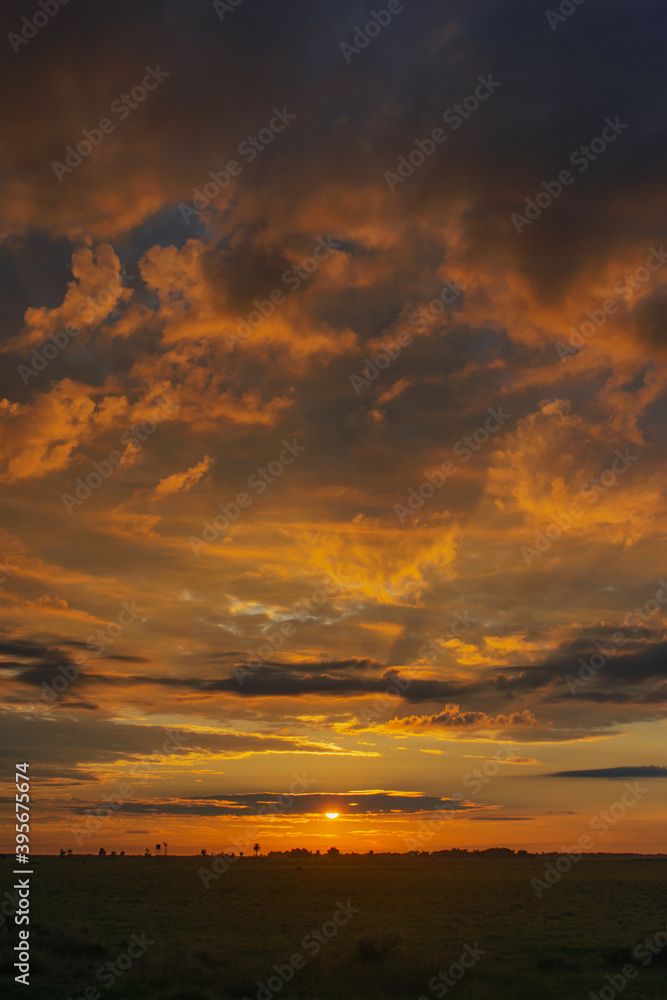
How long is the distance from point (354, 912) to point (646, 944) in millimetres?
27584

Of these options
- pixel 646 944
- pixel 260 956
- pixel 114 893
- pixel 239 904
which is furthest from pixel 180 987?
pixel 114 893

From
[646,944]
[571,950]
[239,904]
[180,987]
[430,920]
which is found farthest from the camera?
[239,904]

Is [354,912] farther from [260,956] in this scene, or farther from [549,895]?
[549,895]

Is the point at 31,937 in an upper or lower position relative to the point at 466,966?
upper

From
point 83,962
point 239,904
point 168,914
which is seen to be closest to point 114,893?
point 239,904

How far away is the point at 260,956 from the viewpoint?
31.8 meters

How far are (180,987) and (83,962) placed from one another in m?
7.12

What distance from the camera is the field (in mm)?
23203

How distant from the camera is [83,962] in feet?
89.1

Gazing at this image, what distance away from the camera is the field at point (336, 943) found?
23.2 meters

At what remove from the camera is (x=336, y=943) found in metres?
35.8

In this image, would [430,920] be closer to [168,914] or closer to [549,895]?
[168,914]

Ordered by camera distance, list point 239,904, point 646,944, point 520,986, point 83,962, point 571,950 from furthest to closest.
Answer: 1. point 239,904
2. point 571,950
3. point 646,944
4. point 83,962
5. point 520,986

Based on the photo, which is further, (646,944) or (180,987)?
(646,944)
